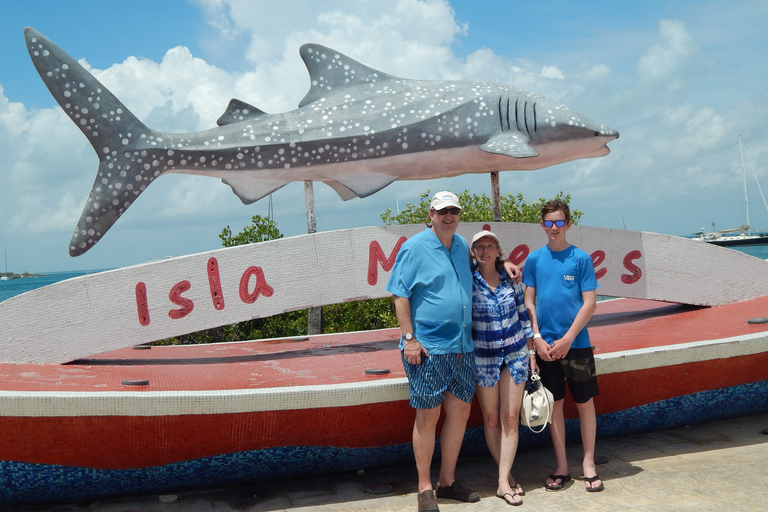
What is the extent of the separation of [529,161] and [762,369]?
2.82 m

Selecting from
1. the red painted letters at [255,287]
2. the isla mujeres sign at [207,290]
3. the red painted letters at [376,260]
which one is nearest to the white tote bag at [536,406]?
the isla mujeres sign at [207,290]

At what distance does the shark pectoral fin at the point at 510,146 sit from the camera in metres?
6.27

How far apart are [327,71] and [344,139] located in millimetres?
798

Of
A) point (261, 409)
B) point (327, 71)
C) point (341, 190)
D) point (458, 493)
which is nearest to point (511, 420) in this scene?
point (458, 493)

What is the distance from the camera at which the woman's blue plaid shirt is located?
4078mm

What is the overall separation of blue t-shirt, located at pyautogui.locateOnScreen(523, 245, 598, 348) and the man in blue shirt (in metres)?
0.55

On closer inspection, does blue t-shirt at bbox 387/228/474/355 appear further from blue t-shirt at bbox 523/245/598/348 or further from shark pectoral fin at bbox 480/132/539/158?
shark pectoral fin at bbox 480/132/539/158

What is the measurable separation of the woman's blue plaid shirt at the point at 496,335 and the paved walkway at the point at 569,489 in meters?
0.82

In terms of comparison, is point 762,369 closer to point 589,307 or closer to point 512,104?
point 589,307

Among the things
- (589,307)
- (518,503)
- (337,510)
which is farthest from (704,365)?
(337,510)

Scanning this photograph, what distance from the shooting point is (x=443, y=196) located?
13.1 ft

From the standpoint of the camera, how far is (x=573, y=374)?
4258 mm

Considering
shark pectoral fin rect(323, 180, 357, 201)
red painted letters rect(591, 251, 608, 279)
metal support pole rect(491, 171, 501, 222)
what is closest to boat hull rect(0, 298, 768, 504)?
red painted letters rect(591, 251, 608, 279)

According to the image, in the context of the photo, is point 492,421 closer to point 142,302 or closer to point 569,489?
point 569,489
